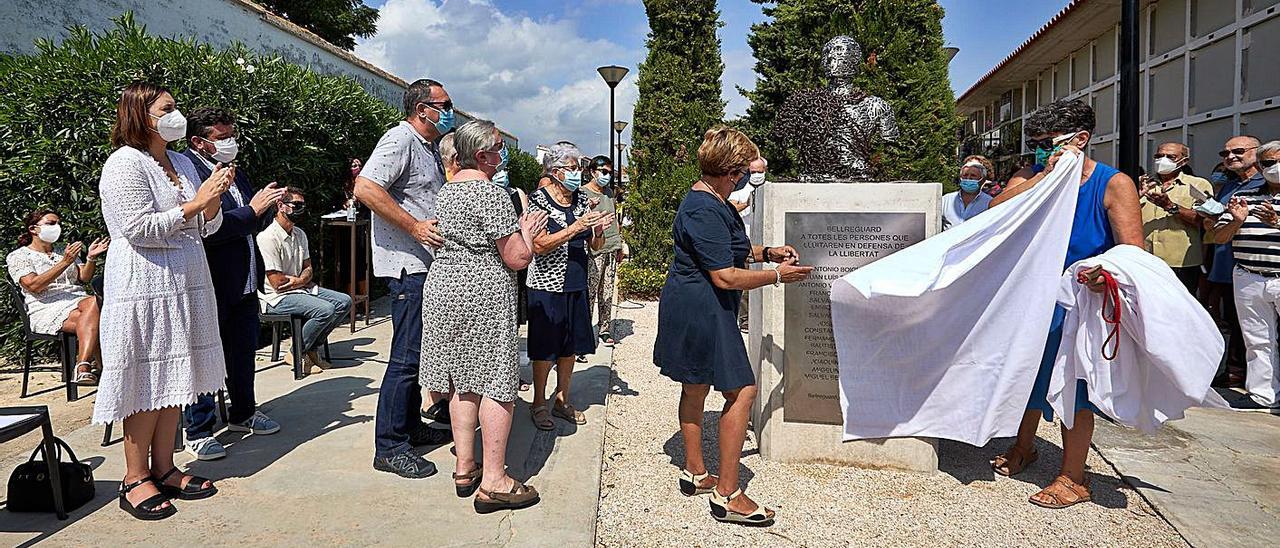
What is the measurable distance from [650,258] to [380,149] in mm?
8626

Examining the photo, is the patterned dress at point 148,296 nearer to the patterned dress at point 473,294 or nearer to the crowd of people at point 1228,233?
the patterned dress at point 473,294

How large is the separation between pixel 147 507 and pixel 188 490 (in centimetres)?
23

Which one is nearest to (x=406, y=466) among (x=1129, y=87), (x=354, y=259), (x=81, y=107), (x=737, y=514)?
(x=737, y=514)

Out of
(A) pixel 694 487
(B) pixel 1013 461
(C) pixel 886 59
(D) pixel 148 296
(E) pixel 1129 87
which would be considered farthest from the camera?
(C) pixel 886 59

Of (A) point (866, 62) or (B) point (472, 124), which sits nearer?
(B) point (472, 124)

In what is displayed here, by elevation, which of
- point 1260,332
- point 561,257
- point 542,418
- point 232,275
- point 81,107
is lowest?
point 542,418

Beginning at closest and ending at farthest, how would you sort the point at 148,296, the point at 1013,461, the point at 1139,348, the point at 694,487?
the point at 148,296 < the point at 1139,348 < the point at 694,487 < the point at 1013,461

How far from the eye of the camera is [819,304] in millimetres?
4215

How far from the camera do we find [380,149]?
3.92 m

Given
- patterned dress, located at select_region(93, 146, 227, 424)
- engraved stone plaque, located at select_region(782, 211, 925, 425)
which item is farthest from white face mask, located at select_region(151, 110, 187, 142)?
engraved stone plaque, located at select_region(782, 211, 925, 425)

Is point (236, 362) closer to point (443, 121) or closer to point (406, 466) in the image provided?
point (406, 466)

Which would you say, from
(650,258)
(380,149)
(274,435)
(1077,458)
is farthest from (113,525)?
(650,258)

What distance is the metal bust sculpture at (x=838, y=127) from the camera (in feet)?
15.0

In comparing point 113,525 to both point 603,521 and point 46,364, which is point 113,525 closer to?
point 603,521
